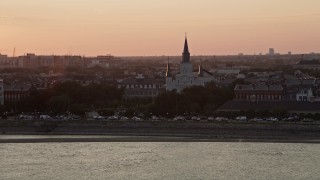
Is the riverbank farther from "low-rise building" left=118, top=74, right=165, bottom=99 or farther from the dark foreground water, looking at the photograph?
"low-rise building" left=118, top=74, right=165, bottom=99

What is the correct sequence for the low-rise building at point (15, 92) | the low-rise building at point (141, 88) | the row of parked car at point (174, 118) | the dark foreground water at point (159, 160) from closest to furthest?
1. the dark foreground water at point (159, 160)
2. the row of parked car at point (174, 118)
3. the low-rise building at point (15, 92)
4. the low-rise building at point (141, 88)

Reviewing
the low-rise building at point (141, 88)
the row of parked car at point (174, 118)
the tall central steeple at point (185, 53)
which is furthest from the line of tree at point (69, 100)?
the low-rise building at point (141, 88)

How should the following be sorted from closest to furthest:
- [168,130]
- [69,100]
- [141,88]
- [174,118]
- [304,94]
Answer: [168,130] < [174,118] < [69,100] < [304,94] < [141,88]

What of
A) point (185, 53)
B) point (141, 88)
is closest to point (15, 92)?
point (141, 88)

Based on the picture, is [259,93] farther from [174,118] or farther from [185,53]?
[174,118]

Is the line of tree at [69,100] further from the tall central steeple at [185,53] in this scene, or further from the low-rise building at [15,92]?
the tall central steeple at [185,53]

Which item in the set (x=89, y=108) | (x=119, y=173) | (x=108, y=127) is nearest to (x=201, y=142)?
(x=108, y=127)

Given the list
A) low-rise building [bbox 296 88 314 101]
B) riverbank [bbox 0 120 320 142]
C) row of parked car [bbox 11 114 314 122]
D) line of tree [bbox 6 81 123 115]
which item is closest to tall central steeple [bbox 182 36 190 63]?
line of tree [bbox 6 81 123 115]

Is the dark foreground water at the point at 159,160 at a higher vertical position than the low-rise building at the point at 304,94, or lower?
lower

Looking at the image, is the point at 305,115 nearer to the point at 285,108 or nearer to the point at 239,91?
the point at 285,108
